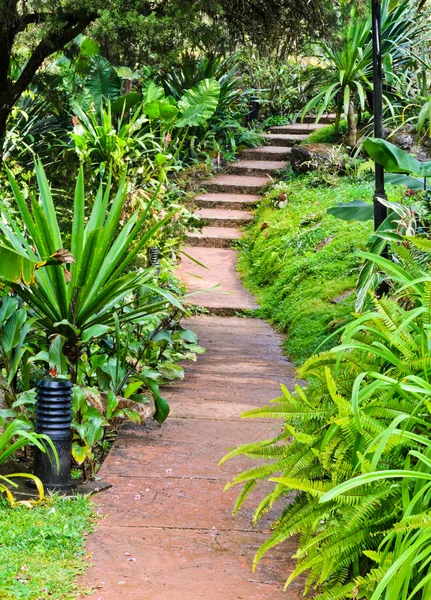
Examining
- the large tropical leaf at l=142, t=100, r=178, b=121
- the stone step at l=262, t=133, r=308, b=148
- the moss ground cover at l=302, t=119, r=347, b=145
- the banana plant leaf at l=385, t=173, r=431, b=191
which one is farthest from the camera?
the stone step at l=262, t=133, r=308, b=148

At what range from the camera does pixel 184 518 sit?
3.83 m

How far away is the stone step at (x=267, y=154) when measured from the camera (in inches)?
626

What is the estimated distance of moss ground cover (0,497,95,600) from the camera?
3096 millimetres

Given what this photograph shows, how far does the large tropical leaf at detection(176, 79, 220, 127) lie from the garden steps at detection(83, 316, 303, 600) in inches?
324

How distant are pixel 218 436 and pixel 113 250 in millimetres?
1229

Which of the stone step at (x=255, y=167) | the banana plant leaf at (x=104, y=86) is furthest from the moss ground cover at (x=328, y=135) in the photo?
the banana plant leaf at (x=104, y=86)

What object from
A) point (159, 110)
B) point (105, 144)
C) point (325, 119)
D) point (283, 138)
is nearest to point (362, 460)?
point (105, 144)

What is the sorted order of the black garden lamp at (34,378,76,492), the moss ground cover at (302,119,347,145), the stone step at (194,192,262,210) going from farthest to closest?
the moss ground cover at (302,119,347,145), the stone step at (194,192,262,210), the black garden lamp at (34,378,76,492)

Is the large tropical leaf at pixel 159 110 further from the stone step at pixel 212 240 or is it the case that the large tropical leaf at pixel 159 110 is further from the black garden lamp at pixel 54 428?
the black garden lamp at pixel 54 428

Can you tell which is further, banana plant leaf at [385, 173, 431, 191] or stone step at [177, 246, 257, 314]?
stone step at [177, 246, 257, 314]

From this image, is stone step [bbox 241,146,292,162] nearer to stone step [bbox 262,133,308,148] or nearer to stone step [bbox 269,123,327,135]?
stone step [bbox 262,133,308,148]

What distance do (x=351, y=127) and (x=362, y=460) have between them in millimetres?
11640

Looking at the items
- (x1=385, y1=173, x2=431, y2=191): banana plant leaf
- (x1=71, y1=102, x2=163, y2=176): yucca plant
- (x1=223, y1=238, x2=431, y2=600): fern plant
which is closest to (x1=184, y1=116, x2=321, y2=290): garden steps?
(x1=71, y1=102, x2=163, y2=176): yucca plant

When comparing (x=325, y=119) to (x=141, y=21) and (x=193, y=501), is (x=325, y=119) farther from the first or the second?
(x=193, y=501)
